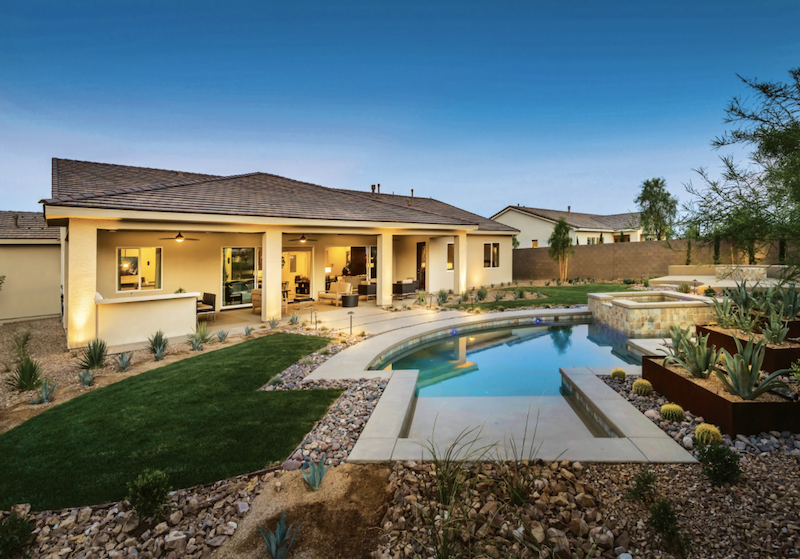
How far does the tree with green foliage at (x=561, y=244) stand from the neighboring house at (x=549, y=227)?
8008mm

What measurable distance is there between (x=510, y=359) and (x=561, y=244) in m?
15.8

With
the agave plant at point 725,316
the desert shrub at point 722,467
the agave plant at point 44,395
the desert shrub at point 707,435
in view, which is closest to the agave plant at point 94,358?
the agave plant at point 44,395

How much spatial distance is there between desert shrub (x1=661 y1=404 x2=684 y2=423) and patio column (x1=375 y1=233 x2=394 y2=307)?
10.9m

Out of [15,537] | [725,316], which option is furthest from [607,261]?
[15,537]

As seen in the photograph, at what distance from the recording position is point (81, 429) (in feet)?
15.2

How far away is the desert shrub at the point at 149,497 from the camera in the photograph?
292 centimetres

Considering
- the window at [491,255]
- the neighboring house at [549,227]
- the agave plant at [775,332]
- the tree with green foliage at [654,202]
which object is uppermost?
the tree with green foliage at [654,202]

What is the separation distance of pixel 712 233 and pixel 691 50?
12283 millimetres

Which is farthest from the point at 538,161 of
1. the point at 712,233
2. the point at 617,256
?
the point at 712,233

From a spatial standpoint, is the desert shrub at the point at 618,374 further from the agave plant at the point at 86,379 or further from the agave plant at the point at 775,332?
the agave plant at the point at 86,379

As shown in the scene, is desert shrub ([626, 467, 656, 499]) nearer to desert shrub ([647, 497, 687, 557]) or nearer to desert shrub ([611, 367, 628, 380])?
desert shrub ([647, 497, 687, 557])

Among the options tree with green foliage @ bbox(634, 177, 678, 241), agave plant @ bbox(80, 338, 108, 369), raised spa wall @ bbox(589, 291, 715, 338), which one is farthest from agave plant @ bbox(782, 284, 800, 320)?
tree with green foliage @ bbox(634, 177, 678, 241)

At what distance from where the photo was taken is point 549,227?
3122cm

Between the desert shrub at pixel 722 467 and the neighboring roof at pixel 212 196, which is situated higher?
the neighboring roof at pixel 212 196
